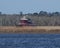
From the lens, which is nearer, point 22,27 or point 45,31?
point 45,31

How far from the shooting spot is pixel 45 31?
67.5m

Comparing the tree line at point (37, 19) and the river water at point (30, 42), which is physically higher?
the river water at point (30, 42)

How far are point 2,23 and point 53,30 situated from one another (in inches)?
769

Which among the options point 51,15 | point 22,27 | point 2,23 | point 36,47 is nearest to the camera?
point 36,47

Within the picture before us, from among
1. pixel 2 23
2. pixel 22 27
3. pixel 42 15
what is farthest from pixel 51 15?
pixel 22 27

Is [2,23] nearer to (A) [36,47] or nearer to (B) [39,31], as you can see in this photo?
(B) [39,31]

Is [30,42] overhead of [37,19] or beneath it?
overhead

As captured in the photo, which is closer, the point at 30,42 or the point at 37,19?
the point at 30,42

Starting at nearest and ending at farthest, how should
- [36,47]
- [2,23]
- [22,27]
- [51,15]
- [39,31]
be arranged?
[36,47]
[39,31]
[22,27]
[2,23]
[51,15]

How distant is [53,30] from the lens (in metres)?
68.3

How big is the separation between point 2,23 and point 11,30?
53.5ft

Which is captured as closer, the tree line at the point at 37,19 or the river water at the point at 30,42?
the river water at the point at 30,42

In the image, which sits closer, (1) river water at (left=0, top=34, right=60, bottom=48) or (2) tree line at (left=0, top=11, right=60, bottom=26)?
(1) river water at (left=0, top=34, right=60, bottom=48)

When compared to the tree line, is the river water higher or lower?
higher
